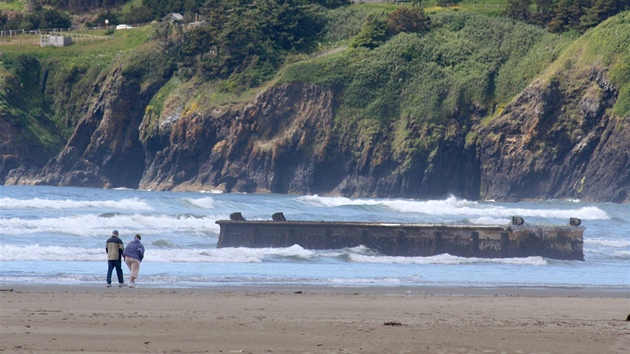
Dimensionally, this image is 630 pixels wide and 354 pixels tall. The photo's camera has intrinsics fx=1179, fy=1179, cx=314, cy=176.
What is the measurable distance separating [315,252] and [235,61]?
52585 mm

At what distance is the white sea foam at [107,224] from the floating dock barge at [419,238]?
21.9ft

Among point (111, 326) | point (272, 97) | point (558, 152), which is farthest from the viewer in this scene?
point (272, 97)

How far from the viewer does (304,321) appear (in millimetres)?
14039

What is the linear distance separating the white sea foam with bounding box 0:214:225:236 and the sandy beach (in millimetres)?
14715

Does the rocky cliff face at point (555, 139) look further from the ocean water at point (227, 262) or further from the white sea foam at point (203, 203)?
the ocean water at point (227, 262)

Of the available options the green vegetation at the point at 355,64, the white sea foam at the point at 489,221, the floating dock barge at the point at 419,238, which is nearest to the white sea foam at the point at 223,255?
the floating dock barge at the point at 419,238

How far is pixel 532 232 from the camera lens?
1054 inches

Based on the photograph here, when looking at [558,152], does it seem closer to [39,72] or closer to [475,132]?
[475,132]

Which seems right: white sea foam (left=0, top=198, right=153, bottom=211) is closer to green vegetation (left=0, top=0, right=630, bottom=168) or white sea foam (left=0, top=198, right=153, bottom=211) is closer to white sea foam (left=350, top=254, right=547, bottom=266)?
white sea foam (left=350, top=254, right=547, bottom=266)

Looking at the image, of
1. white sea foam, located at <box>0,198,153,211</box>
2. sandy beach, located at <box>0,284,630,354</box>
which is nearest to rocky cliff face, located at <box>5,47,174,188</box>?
white sea foam, located at <box>0,198,153,211</box>

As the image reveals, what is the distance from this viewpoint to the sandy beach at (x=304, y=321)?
40.0ft

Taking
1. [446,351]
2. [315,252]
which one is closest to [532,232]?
[315,252]

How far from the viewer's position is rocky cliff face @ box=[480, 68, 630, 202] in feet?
218

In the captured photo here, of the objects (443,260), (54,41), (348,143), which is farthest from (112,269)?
(54,41)
